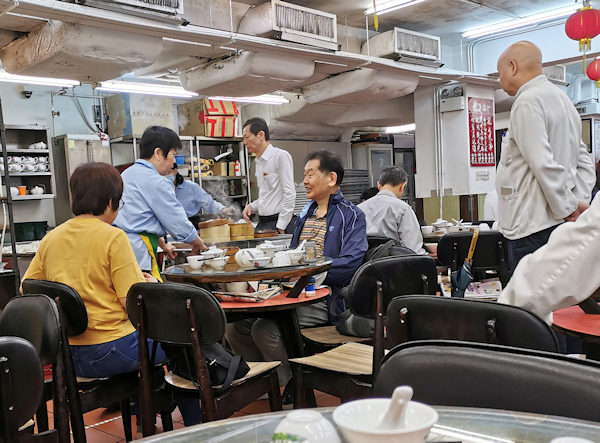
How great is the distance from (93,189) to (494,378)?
2.21 m

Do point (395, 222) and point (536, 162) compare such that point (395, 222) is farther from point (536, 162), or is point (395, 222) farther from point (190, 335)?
point (190, 335)

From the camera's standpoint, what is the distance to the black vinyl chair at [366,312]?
236cm

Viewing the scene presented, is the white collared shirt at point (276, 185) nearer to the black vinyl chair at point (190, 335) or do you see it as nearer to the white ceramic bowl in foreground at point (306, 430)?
the black vinyl chair at point (190, 335)

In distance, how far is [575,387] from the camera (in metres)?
0.90

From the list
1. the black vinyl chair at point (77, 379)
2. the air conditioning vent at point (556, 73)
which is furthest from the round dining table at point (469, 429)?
the air conditioning vent at point (556, 73)

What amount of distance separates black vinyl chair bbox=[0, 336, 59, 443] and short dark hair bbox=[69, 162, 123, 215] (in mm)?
1114

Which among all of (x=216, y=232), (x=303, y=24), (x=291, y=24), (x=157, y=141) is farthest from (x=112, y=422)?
(x=303, y=24)

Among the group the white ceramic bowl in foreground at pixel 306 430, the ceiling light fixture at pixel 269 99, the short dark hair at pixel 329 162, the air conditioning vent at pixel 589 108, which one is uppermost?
the ceiling light fixture at pixel 269 99

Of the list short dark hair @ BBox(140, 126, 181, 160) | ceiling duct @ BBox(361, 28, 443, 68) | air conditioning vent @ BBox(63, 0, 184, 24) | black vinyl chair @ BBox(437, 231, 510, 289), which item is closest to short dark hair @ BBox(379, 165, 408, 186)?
black vinyl chair @ BBox(437, 231, 510, 289)

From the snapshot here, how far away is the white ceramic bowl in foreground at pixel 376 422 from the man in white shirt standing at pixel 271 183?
16.9 feet

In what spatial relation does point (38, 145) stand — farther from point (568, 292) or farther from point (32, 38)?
point (568, 292)

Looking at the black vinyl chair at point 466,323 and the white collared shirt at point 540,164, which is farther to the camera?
the white collared shirt at point 540,164

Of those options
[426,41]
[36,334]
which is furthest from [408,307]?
[426,41]

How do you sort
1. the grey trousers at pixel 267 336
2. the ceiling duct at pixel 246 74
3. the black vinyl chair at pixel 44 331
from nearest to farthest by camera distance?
the black vinyl chair at pixel 44 331, the grey trousers at pixel 267 336, the ceiling duct at pixel 246 74
